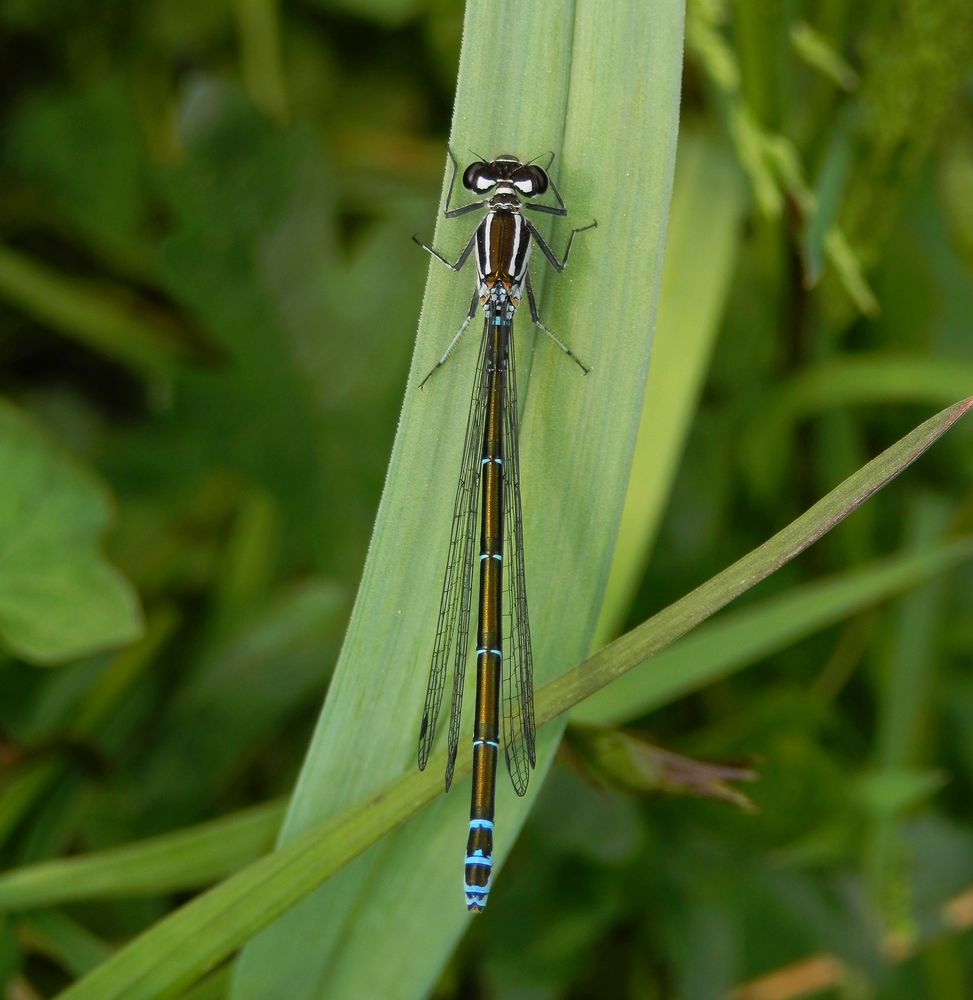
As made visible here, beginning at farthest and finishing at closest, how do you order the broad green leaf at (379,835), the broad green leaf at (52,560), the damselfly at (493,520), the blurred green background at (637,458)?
the blurred green background at (637,458)
the broad green leaf at (52,560)
the damselfly at (493,520)
the broad green leaf at (379,835)

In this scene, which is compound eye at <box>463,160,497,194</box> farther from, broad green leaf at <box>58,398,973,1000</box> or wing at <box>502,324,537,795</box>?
broad green leaf at <box>58,398,973,1000</box>

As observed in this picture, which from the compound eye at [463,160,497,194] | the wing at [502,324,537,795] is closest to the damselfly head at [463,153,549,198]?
the compound eye at [463,160,497,194]

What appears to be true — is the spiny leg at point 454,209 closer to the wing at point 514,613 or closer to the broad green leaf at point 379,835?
the wing at point 514,613

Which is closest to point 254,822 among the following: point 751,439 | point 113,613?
point 113,613

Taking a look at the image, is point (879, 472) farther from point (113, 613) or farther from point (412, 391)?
point (113, 613)

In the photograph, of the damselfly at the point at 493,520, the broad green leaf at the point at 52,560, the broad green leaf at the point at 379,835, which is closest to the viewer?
the broad green leaf at the point at 379,835

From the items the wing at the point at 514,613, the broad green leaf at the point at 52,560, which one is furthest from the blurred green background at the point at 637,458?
the wing at the point at 514,613

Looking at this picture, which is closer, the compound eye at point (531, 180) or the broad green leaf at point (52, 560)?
the compound eye at point (531, 180)
